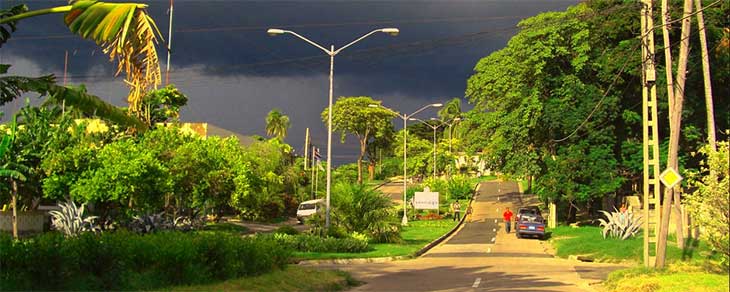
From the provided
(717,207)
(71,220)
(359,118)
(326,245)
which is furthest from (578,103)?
(359,118)

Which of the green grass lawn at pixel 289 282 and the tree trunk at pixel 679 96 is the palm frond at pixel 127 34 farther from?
the tree trunk at pixel 679 96

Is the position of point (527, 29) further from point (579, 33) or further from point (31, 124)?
point (31, 124)

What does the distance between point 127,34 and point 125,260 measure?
14.3 ft

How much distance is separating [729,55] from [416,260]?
21.9m

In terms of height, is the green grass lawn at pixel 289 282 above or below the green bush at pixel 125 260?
below

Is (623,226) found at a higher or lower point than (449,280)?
higher

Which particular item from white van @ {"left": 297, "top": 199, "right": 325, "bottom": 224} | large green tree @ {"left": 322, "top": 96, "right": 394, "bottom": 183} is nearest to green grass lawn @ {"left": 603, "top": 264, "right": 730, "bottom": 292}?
white van @ {"left": 297, "top": 199, "right": 325, "bottom": 224}

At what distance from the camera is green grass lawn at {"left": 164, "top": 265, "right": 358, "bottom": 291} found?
13295mm

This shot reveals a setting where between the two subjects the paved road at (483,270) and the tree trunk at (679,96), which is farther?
the tree trunk at (679,96)

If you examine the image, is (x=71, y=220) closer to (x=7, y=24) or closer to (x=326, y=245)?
(x=326, y=245)

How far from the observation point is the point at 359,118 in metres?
102

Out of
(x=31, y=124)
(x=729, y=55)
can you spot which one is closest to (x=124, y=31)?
(x=31, y=124)

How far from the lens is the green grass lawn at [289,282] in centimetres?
1330

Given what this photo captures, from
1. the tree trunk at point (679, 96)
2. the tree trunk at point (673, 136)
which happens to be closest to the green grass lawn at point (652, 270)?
the tree trunk at point (673, 136)
